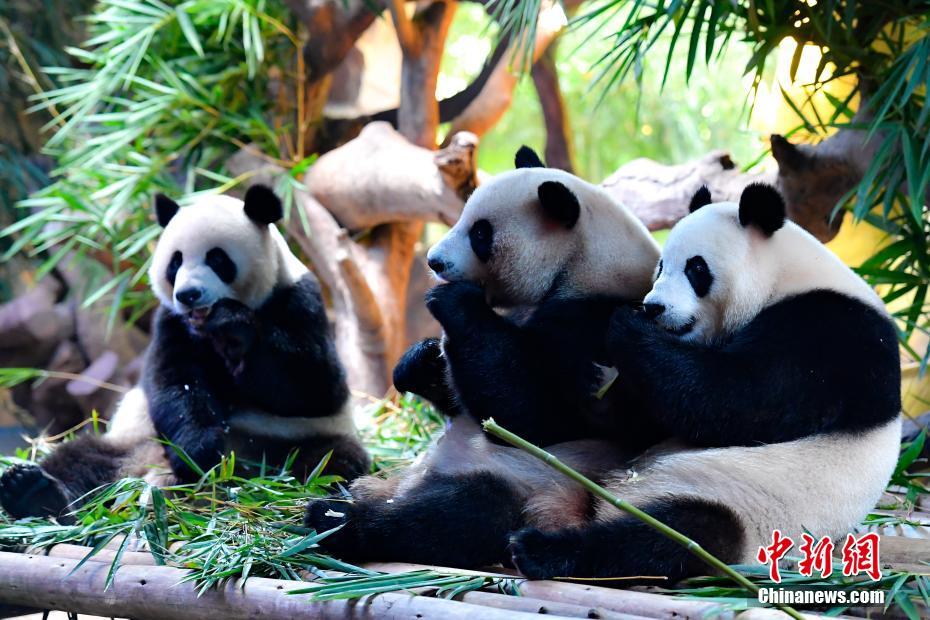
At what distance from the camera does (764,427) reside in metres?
2.43

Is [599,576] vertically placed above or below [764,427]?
below

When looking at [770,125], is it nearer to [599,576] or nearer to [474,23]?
[599,576]

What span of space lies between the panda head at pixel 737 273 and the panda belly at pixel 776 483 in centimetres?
35

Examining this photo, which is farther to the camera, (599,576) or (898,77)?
(898,77)

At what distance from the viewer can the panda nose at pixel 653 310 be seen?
2.54 meters

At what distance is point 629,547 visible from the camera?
2.28 meters

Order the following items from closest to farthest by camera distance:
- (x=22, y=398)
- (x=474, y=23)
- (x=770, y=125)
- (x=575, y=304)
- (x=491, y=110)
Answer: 1. (x=575, y=304)
2. (x=491, y=110)
3. (x=770, y=125)
4. (x=22, y=398)
5. (x=474, y=23)

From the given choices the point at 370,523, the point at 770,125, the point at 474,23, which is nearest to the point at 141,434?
the point at 370,523

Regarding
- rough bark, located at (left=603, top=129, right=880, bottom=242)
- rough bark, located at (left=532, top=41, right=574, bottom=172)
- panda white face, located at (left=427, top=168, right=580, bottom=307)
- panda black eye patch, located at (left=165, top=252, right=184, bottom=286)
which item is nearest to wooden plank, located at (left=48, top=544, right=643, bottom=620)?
panda white face, located at (left=427, top=168, right=580, bottom=307)

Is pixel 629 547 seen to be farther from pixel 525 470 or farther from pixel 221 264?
pixel 221 264

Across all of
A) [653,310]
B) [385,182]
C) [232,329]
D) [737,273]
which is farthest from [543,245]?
[385,182]

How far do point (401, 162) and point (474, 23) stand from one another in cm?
893

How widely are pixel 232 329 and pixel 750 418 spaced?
2.03 m

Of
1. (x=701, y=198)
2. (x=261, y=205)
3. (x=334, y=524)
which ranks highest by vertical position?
(x=701, y=198)
